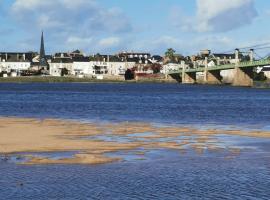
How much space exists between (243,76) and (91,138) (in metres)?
155

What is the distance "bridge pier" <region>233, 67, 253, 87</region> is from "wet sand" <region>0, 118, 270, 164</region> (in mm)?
137432

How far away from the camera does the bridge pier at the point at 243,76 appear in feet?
605

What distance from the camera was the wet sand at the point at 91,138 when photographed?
3075cm

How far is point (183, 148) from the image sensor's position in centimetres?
3356

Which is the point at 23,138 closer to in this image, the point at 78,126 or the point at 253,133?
the point at 78,126

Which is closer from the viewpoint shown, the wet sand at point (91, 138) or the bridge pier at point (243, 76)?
the wet sand at point (91, 138)

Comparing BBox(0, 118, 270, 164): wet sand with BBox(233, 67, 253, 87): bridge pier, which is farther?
BBox(233, 67, 253, 87): bridge pier

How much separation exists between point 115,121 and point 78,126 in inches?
274

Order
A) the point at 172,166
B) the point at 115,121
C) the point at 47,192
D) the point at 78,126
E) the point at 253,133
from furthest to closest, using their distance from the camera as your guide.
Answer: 1. the point at 115,121
2. the point at 78,126
3. the point at 253,133
4. the point at 172,166
5. the point at 47,192

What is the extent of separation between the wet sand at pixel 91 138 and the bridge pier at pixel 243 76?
137432 mm

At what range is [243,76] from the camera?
620 feet

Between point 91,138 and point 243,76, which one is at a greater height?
point 243,76

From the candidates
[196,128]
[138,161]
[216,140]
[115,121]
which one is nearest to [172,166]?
[138,161]

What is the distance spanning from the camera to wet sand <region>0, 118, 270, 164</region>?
30.8 metres
